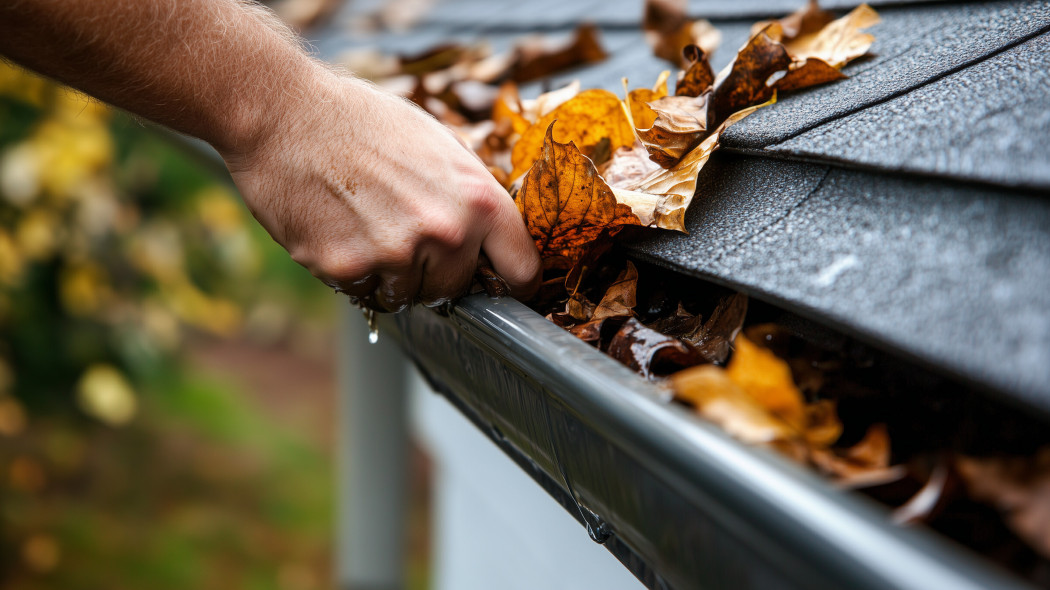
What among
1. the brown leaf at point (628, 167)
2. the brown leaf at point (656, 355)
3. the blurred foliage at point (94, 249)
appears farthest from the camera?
the blurred foliage at point (94, 249)

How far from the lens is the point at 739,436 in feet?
1.63

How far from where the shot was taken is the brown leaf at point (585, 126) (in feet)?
3.16

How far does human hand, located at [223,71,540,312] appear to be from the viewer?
32.9 inches

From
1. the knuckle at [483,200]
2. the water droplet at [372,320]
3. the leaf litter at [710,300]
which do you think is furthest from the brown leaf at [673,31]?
the water droplet at [372,320]

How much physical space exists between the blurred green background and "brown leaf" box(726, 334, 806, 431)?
8.79ft

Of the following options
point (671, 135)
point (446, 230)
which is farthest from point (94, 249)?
point (671, 135)

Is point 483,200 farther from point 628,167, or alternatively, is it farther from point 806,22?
point 806,22

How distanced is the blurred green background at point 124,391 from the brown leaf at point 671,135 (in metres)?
2.38

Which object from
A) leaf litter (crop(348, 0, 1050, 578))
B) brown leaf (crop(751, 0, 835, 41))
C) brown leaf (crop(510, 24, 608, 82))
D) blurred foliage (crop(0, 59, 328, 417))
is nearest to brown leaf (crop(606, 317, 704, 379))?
leaf litter (crop(348, 0, 1050, 578))

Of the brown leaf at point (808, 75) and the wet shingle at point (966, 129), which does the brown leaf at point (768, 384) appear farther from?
the brown leaf at point (808, 75)

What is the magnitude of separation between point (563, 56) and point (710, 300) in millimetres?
1082

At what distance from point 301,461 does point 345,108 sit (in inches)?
233

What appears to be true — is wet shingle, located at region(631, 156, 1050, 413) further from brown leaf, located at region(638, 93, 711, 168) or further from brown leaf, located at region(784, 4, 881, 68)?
brown leaf, located at region(784, 4, 881, 68)

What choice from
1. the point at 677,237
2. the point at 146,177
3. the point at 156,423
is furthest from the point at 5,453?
the point at 677,237
